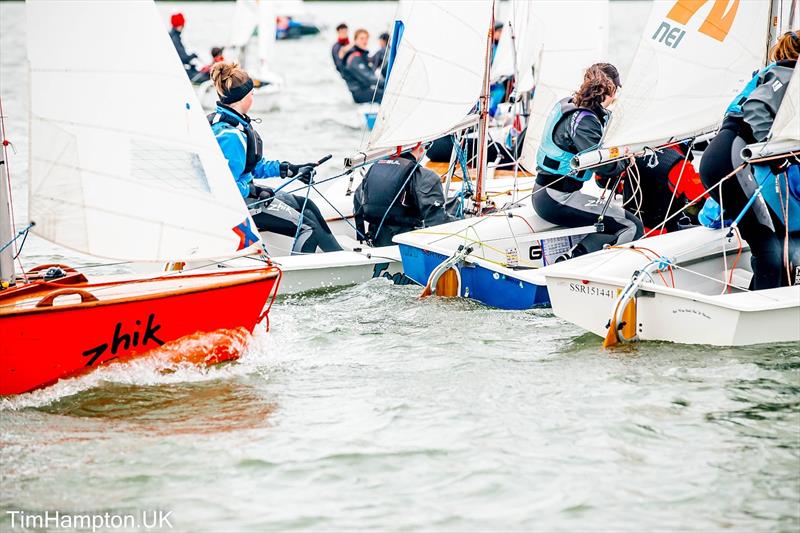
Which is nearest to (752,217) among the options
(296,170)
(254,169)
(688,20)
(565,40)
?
(688,20)

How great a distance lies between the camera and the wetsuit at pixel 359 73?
57.5ft

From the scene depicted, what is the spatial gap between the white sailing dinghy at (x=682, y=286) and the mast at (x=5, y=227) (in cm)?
260

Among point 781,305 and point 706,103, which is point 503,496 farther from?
point 706,103

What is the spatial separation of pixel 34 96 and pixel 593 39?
5.52m

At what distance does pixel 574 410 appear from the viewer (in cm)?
487

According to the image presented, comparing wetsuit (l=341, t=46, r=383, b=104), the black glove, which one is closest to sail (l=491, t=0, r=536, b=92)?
the black glove

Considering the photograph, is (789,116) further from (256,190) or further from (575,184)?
(256,190)

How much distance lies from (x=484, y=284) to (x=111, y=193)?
8.05ft

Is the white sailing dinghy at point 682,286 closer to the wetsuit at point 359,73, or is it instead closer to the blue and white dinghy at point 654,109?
the blue and white dinghy at point 654,109

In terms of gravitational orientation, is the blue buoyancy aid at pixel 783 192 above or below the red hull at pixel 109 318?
above

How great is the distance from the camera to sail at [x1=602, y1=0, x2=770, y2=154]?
6.20 metres

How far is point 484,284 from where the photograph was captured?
21.6 feet

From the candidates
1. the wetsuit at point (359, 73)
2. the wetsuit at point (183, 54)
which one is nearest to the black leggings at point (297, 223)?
the wetsuit at point (183, 54)

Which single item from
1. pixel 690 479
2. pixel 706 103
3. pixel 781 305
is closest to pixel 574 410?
pixel 690 479
